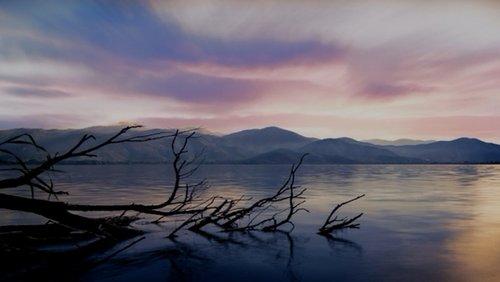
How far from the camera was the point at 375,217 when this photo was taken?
2653 centimetres

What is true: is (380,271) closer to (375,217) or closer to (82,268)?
(82,268)

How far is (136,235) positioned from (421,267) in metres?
12.1

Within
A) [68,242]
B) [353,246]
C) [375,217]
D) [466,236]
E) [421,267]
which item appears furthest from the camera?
[375,217]

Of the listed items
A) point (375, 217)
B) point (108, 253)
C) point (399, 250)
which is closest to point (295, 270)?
point (399, 250)

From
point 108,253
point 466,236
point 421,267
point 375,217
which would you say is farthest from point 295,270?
point 375,217

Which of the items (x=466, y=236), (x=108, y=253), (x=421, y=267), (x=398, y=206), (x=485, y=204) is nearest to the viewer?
(x=421, y=267)

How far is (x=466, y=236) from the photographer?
2003 cm

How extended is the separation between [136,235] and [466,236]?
670 inches

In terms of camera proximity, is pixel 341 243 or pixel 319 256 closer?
pixel 319 256

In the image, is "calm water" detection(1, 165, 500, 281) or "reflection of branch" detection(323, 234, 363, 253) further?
"reflection of branch" detection(323, 234, 363, 253)

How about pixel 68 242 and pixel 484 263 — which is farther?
pixel 68 242

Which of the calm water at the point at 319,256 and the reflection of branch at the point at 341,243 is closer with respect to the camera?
the calm water at the point at 319,256

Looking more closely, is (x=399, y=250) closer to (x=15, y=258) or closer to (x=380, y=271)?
(x=380, y=271)

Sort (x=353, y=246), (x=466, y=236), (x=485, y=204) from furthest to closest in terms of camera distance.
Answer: (x=485, y=204)
(x=466, y=236)
(x=353, y=246)
